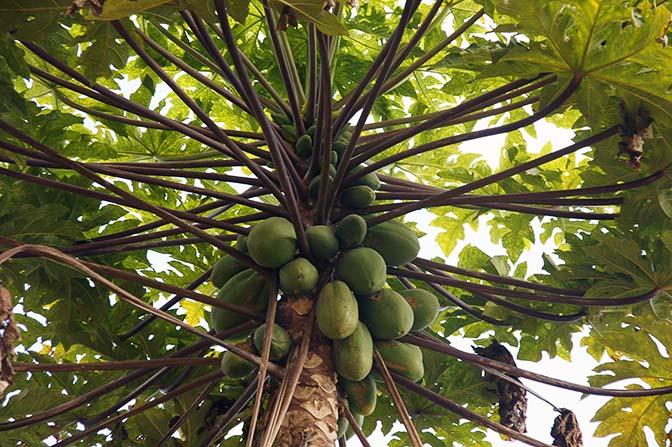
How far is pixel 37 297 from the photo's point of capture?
3.13 m

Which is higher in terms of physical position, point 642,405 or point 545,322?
point 545,322

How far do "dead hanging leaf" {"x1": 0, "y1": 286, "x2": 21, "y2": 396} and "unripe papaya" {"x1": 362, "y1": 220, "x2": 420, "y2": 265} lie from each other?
48.6 inches

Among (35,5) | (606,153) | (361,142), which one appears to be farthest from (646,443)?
(35,5)

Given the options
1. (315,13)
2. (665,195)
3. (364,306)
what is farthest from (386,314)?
(665,195)

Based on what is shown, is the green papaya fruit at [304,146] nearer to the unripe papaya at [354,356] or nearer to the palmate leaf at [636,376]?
the unripe papaya at [354,356]

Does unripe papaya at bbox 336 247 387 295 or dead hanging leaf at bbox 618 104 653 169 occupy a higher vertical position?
dead hanging leaf at bbox 618 104 653 169

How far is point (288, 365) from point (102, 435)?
124 centimetres

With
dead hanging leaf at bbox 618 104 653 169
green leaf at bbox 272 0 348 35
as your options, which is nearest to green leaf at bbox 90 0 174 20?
green leaf at bbox 272 0 348 35

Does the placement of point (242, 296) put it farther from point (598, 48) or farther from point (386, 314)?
point (598, 48)

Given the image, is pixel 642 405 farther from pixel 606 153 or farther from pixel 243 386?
pixel 243 386

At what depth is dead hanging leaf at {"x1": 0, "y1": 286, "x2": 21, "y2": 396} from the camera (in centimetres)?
166

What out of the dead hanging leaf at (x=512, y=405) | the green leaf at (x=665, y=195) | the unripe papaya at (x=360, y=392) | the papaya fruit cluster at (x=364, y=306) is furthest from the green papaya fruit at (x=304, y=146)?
the green leaf at (x=665, y=195)

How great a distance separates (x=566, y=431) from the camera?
262cm

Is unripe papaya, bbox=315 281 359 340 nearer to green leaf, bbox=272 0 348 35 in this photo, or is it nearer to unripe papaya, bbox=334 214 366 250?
unripe papaya, bbox=334 214 366 250
